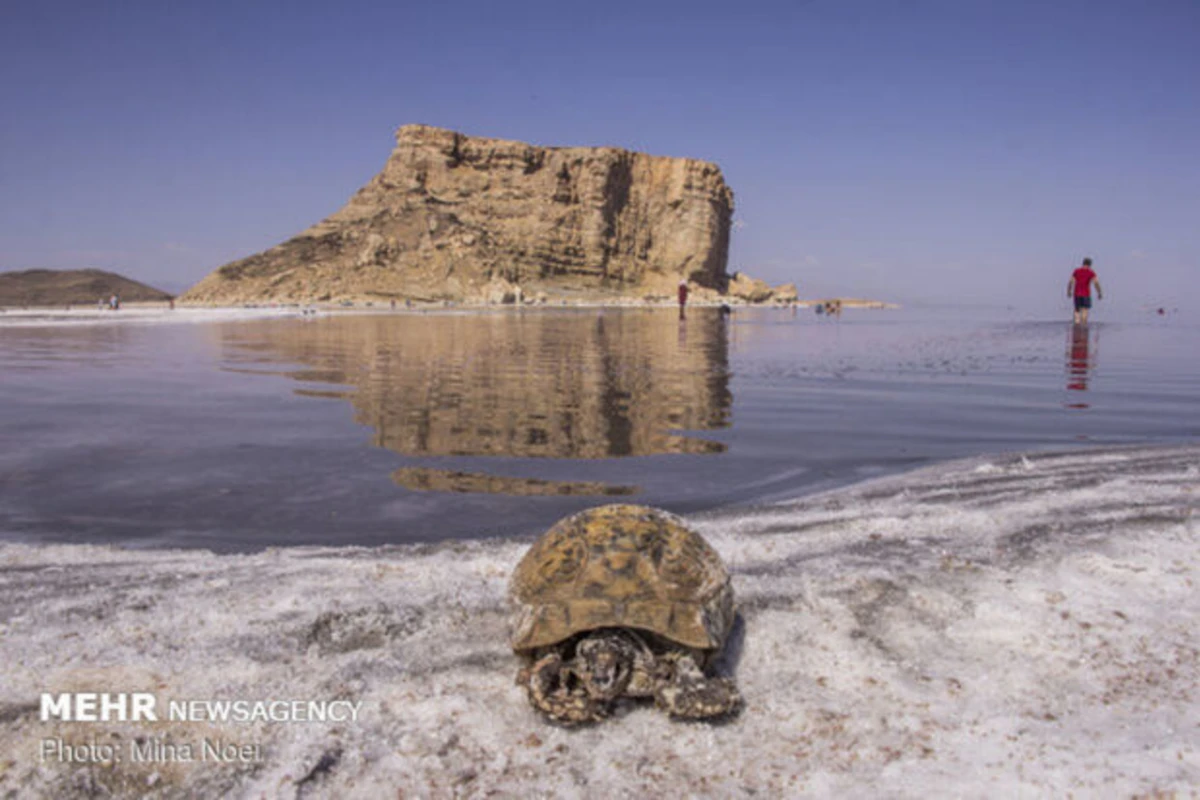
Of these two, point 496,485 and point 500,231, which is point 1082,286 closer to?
point 496,485

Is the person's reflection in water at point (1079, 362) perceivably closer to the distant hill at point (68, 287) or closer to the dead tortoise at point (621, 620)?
the dead tortoise at point (621, 620)

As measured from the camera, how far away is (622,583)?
2.84 meters

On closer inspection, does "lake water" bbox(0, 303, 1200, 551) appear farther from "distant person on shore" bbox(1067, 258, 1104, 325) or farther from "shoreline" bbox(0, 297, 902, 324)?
"shoreline" bbox(0, 297, 902, 324)

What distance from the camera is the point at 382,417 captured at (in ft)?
27.8

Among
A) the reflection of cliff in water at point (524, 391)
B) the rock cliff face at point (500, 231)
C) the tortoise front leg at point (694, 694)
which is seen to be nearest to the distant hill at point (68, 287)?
the rock cliff face at point (500, 231)

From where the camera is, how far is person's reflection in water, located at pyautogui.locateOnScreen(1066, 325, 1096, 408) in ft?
36.6

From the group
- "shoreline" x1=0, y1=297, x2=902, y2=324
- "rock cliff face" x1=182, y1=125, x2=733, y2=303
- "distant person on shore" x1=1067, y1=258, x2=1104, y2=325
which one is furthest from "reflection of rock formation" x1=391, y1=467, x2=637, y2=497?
"rock cliff face" x1=182, y1=125, x2=733, y2=303

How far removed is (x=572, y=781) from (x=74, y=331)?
29184 millimetres

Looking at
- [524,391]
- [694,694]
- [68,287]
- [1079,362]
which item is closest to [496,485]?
[694,694]

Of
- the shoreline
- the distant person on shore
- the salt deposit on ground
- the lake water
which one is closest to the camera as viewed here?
the salt deposit on ground

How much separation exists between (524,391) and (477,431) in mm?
2816

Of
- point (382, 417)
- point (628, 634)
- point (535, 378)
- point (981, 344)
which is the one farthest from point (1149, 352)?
point (628, 634)

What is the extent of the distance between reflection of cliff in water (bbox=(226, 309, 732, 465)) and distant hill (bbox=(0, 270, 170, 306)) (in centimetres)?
8474

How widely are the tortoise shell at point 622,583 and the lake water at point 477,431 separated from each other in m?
1.72
